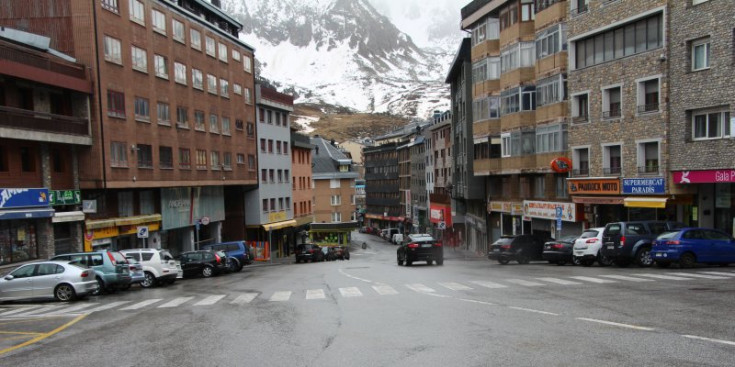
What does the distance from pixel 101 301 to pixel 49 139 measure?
38.3ft

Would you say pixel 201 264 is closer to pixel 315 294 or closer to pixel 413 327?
pixel 315 294

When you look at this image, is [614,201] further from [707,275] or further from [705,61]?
[707,275]

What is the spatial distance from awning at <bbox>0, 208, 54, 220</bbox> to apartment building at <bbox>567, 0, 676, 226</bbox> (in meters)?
27.9

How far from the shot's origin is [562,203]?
38000 mm

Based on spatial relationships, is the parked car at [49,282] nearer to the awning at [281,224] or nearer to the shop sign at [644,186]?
the shop sign at [644,186]

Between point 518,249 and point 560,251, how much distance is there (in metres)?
3.70

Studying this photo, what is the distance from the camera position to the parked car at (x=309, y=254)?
5047 cm

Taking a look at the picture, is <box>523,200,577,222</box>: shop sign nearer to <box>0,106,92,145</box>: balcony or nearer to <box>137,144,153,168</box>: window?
<box>137,144,153,168</box>: window

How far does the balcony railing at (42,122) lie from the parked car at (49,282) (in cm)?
826

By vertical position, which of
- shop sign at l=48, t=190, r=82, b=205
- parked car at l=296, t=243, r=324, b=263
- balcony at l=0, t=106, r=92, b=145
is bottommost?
parked car at l=296, t=243, r=324, b=263

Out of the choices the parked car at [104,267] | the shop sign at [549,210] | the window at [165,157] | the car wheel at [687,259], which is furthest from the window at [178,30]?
the car wheel at [687,259]

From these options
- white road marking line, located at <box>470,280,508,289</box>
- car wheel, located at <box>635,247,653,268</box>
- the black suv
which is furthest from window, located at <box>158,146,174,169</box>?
car wheel, located at <box>635,247,653,268</box>

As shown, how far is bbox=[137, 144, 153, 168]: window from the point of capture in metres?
37.3

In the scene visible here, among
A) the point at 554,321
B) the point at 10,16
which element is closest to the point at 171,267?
the point at 10,16
